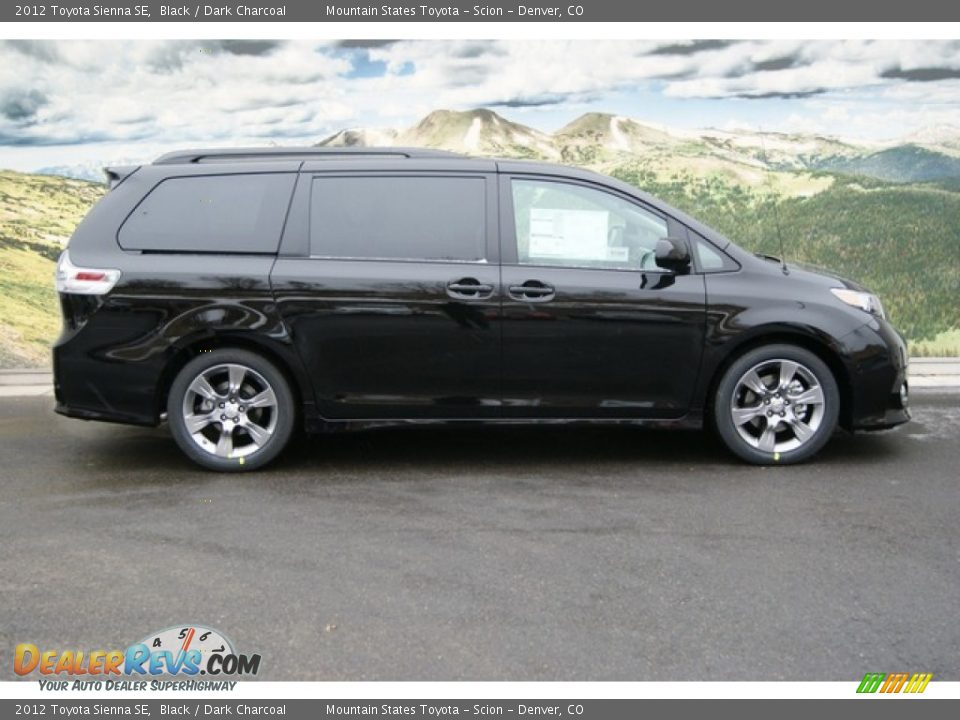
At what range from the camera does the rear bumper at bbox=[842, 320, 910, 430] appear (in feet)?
19.2

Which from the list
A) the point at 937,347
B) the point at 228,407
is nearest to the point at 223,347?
the point at 228,407

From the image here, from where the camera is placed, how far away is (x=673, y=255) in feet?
18.7

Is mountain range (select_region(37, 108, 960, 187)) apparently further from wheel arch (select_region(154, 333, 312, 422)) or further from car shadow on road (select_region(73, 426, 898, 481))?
wheel arch (select_region(154, 333, 312, 422))

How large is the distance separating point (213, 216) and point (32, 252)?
4952 mm

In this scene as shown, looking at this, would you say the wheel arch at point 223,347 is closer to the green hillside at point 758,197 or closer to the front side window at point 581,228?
the front side window at point 581,228

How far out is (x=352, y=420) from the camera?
5.88 meters

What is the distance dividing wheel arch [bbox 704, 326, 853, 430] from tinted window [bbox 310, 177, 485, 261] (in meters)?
1.52

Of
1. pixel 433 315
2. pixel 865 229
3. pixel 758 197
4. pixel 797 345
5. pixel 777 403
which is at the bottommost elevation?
pixel 777 403

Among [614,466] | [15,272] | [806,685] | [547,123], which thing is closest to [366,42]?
[547,123]

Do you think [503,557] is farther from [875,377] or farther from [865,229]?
[865,229]

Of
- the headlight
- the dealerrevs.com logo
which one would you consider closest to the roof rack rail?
the headlight

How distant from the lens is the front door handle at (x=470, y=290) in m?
5.74

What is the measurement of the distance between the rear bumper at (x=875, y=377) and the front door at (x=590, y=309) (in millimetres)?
902

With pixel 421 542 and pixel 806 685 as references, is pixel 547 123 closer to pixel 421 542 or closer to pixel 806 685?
pixel 421 542
